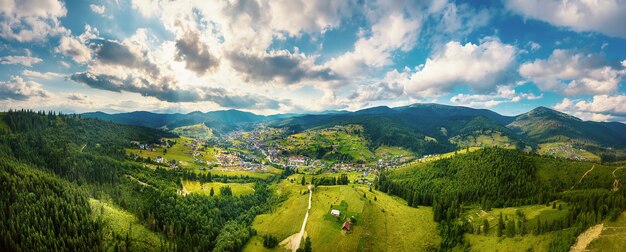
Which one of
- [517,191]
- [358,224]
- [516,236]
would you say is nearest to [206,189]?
[358,224]

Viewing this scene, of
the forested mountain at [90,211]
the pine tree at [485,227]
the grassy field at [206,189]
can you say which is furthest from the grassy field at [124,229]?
the pine tree at [485,227]

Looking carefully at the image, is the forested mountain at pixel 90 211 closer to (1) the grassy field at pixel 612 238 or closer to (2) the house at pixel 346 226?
(2) the house at pixel 346 226

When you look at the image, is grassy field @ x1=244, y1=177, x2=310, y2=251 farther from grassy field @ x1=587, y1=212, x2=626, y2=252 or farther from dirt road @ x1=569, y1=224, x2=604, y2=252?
grassy field @ x1=587, y1=212, x2=626, y2=252

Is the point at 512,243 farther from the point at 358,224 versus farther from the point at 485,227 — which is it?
the point at 358,224

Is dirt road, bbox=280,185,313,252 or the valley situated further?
dirt road, bbox=280,185,313,252

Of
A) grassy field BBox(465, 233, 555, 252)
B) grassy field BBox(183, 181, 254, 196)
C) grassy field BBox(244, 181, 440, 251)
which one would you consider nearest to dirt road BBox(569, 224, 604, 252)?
grassy field BBox(465, 233, 555, 252)

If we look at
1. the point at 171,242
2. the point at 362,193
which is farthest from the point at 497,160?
the point at 171,242
